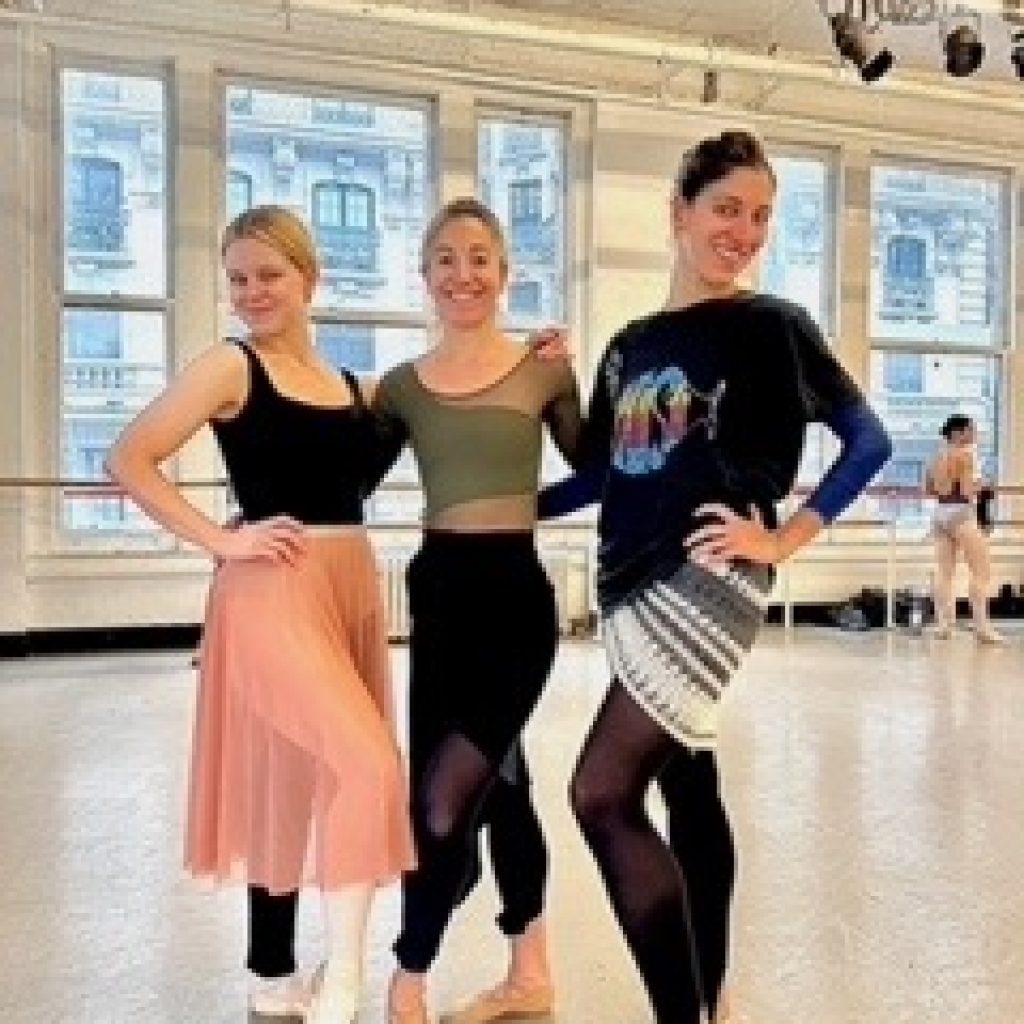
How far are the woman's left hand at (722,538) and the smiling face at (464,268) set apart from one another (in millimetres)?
540

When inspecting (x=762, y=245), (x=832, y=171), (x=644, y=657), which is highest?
(x=832, y=171)

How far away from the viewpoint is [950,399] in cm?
973

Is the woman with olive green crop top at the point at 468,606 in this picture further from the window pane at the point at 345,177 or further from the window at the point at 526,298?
the window at the point at 526,298

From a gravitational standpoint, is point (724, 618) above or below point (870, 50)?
below

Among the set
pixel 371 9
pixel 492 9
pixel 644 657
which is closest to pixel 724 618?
pixel 644 657

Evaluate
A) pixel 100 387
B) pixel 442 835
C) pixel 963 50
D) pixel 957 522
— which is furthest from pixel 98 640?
pixel 442 835

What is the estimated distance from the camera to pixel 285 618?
2000 mm

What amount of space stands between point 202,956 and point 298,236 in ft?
4.67

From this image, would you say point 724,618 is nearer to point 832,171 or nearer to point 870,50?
point 870,50

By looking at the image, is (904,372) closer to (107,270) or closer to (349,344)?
(349,344)

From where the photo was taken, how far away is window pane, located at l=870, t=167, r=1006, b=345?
948cm

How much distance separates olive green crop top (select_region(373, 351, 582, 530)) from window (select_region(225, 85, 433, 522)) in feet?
18.3

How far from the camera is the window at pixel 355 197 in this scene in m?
7.71

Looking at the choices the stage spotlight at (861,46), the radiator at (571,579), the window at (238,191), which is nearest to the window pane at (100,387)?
the window at (238,191)
